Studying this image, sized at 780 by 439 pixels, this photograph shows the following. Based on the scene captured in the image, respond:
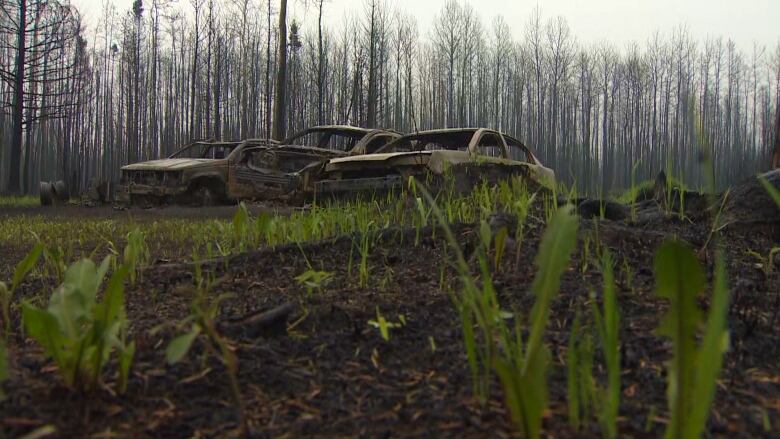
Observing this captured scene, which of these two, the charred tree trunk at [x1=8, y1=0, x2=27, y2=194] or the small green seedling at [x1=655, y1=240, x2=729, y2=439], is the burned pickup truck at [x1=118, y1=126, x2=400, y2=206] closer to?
the small green seedling at [x1=655, y1=240, x2=729, y2=439]

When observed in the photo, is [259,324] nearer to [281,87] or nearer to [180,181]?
[180,181]

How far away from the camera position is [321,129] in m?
11.5

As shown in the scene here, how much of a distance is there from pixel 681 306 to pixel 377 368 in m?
0.75

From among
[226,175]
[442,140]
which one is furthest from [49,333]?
[226,175]

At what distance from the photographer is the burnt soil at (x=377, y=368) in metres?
1.13

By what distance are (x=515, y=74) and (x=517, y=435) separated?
47.4 m

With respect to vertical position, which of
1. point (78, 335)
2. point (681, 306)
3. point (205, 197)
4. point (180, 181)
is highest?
point (180, 181)

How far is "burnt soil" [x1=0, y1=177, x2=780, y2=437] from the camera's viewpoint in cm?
113

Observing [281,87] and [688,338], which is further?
[281,87]

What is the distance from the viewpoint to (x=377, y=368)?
1445 mm

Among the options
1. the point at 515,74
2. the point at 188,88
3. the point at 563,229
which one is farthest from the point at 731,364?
the point at 515,74

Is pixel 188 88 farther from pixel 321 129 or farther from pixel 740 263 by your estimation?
pixel 740 263

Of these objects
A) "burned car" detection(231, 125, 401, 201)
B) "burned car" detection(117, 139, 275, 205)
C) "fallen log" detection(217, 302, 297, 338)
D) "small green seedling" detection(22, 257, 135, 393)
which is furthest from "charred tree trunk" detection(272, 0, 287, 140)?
"small green seedling" detection(22, 257, 135, 393)

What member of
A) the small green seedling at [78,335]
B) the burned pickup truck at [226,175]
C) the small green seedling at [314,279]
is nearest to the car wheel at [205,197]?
the burned pickup truck at [226,175]
